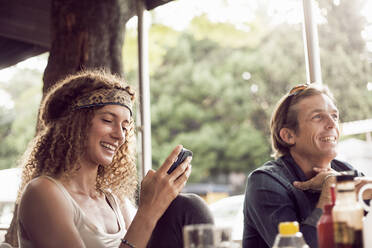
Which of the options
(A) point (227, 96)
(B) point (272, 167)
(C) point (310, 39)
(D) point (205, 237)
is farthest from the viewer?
(A) point (227, 96)

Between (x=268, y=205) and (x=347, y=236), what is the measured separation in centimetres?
95

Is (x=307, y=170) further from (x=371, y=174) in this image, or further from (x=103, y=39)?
(x=103, y=39)

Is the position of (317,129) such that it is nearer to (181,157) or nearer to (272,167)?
(272,167)

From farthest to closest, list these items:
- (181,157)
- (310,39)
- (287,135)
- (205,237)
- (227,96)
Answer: (227,96), (310,39), (287,135), (181,157), (205,237)

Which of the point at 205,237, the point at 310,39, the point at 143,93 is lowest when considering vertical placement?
the point at 205,237

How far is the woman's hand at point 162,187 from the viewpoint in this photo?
140 cm

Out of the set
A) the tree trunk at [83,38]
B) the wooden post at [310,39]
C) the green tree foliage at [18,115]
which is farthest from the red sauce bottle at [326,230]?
the green tree foliage at [18,115]

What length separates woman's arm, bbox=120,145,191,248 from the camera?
4.61 ft

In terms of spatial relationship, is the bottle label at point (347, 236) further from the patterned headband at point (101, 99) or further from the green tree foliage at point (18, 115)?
the green tree foliage at point (18, 115)

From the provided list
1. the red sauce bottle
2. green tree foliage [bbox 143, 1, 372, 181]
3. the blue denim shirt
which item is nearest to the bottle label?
the red sauce bottle

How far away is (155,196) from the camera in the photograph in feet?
4.63

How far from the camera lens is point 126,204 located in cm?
203

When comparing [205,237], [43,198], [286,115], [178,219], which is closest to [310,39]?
[286,115]

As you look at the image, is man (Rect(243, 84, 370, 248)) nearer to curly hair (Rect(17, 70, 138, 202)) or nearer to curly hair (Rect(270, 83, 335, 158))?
curly hair (Rect(270, 83, 335, 158))
